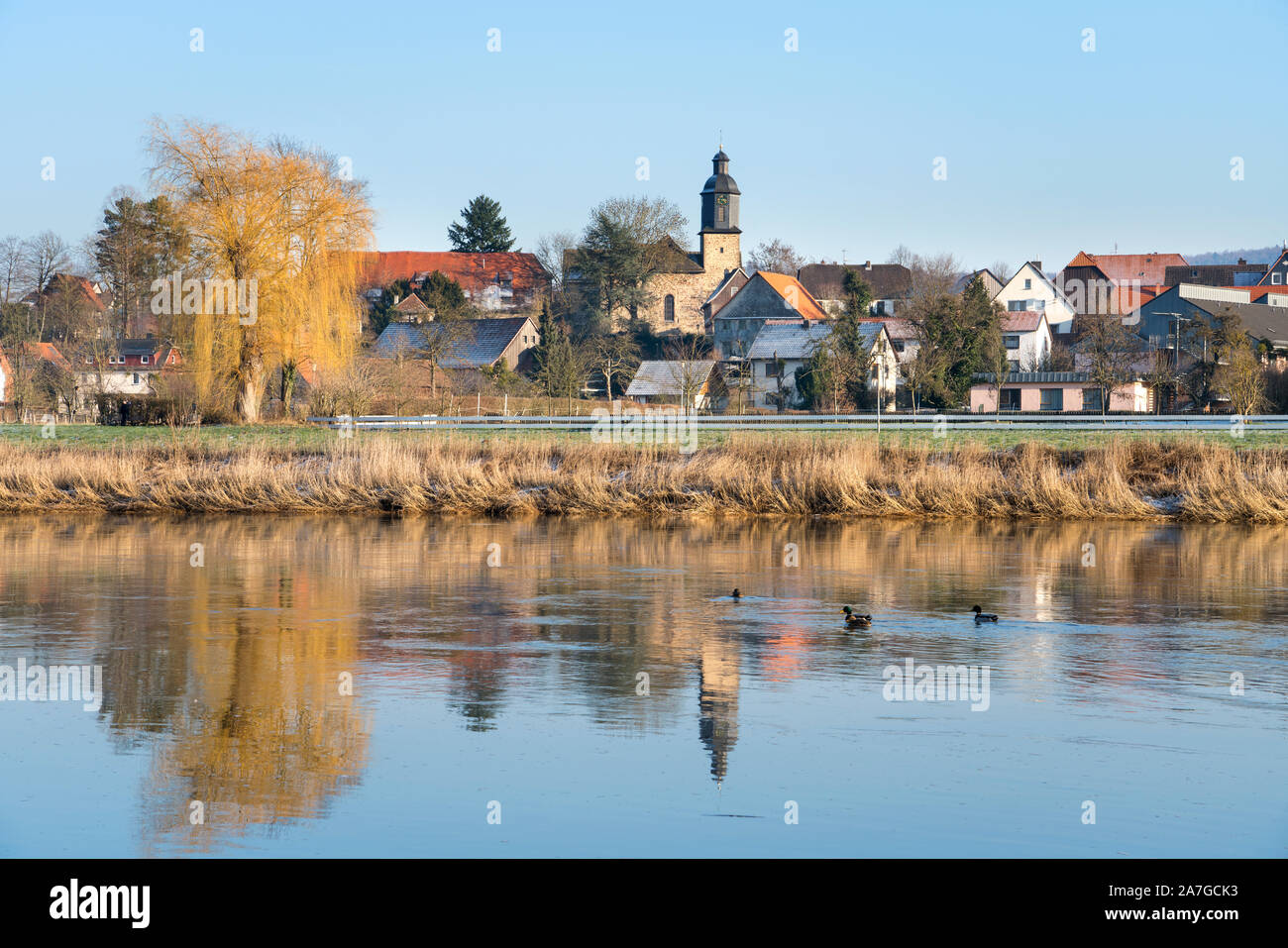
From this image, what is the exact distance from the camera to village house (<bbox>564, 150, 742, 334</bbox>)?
10788 centimetres

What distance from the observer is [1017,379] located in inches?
3105

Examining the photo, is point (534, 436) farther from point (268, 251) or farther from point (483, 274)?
point (483, 274)

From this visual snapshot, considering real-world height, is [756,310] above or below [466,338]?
above

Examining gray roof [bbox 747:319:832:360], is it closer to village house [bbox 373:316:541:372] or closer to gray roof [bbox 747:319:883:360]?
gray roof [bbox 747:319:883:360]

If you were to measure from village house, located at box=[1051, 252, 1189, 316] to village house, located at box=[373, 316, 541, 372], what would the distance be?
4263 cm

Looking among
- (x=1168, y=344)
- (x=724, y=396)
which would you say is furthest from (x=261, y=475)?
(x=1168, y=344)

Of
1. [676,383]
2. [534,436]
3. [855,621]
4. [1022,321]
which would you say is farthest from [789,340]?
[855,621]

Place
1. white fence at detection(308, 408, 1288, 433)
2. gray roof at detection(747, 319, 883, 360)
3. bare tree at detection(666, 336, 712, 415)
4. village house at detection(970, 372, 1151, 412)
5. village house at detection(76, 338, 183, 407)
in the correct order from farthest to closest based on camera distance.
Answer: gray roof at detection(747, 319, 883, 360) → village house at detection(970, 372, 1151, 412) → village house at detection(76, 338, 183, 407) → bare tree at detection(666, 336, 712, 415) → white fence at detection(308, 408, 1288, 433)

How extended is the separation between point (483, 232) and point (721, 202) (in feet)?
71.7

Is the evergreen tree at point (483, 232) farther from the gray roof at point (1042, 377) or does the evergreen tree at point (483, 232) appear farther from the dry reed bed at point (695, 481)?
the dry reed bed at point (695, 481)

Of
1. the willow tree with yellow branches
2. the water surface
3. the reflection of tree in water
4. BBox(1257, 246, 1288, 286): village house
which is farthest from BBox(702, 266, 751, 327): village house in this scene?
the water surface

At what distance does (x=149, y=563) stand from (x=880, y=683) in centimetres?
1182

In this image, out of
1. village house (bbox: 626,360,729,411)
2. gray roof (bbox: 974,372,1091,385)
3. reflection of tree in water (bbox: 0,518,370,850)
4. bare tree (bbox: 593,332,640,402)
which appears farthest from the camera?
bare tree (bbox: 593,332,640,402)

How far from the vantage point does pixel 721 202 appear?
404ft
